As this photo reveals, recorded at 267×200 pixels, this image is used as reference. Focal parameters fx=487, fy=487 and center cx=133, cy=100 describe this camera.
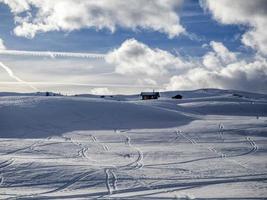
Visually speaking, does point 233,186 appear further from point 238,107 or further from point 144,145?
point 238,107

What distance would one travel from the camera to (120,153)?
39.3 m

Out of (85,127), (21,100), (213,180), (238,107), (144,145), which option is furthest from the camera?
(238,107)

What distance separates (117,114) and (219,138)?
23348 mm

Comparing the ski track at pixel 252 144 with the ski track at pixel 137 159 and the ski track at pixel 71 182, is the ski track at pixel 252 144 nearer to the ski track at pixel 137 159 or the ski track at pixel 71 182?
the ski track at pixel 137 159

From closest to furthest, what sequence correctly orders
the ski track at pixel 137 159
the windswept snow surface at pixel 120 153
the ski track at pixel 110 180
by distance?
the ski track at pixel 110 180 → the windswept snow surface at pixel 120 153 → the ski track at pixel 137 159

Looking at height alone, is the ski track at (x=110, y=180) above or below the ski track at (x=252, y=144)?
below

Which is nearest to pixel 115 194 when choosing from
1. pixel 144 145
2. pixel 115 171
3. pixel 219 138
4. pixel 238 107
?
pixel 115 171

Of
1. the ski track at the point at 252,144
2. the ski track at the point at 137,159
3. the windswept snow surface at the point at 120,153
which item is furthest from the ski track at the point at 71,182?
the ski track at the point at 252,144

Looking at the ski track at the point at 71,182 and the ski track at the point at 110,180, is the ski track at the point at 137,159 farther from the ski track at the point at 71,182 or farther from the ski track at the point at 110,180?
the ski track at the point at 71,182

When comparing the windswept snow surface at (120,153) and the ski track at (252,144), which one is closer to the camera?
the windswept snow surface at (120,153)

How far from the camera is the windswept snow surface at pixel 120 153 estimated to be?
25.0 metres

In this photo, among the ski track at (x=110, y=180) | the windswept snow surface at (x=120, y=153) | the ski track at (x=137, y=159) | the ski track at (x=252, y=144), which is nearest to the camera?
the ski track at (x=110, y=180)

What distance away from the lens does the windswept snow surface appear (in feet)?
82.0

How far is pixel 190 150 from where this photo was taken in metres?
41.3
